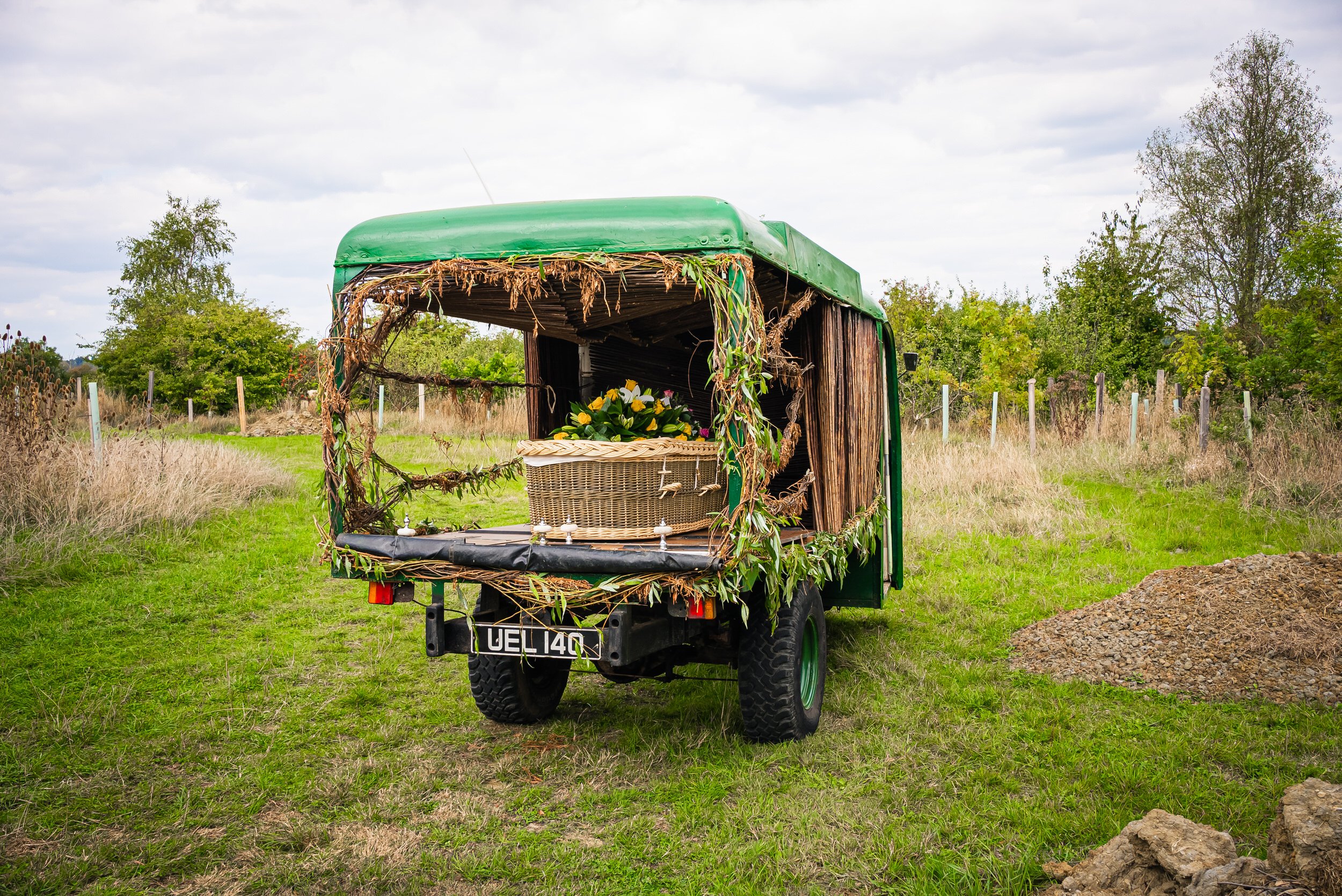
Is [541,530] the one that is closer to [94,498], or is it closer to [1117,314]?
[94,498]

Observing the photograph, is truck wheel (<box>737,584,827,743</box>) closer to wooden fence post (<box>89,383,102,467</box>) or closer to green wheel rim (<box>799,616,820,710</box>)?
green wheel rim (<box>799,616,820,710</box>)

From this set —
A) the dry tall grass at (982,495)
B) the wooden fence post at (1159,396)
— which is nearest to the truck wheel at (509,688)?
the dry tall grass at (982,495)

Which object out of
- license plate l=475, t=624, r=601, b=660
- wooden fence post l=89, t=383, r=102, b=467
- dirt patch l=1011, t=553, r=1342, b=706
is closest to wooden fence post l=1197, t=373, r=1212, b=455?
dirt patch l=1011, t=553, r=1342, b=706

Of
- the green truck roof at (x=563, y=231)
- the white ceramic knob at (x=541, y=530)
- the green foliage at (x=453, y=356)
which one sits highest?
the green foliage at (x=453, y=356)

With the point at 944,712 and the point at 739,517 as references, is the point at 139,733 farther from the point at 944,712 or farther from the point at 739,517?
the point at 944,712

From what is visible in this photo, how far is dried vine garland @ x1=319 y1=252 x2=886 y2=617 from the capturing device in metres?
3.54

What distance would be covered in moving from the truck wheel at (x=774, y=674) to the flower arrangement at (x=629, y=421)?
3.03 feet

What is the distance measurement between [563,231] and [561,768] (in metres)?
2.39

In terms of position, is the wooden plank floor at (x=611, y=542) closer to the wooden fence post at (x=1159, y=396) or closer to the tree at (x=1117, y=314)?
the wooden fence post at (x=1159, y=396)

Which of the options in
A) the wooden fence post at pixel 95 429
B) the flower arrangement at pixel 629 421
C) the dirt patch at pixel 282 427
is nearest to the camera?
the flower arrangement at pixel 629 421

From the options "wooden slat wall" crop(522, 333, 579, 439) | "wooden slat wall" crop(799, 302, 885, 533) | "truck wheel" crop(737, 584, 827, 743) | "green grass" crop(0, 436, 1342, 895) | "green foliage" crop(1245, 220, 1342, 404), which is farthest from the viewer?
"green foliage" crop(1245, 220, 1342, 404)

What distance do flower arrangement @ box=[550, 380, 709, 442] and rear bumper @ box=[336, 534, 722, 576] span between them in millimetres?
600

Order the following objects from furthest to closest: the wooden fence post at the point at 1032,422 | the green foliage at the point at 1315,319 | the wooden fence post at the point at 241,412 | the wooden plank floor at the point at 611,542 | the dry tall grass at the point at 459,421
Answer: the wooden fence post at the point at 241,412
the wooden fence post at the point at 1032,422
the dry tall grass at the point at 459,421
the green foliage at the point at 1315,319
the wooden plank floor at the point at 611,542

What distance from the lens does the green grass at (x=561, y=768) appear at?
320 centimetres
